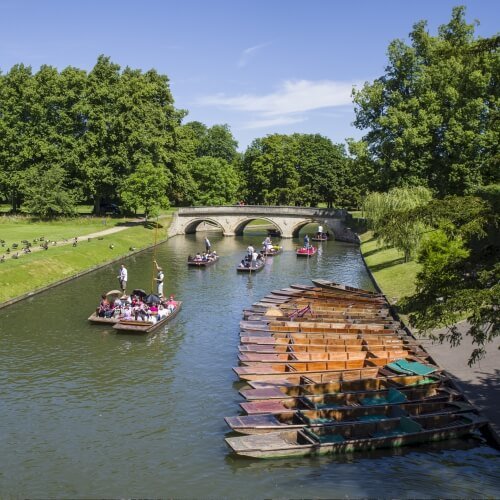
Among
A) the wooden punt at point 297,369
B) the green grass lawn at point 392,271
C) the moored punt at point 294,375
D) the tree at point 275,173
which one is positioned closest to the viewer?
the moored punt at point 294,375

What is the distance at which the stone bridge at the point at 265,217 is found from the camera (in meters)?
79.8

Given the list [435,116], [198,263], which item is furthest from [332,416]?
[435,116]

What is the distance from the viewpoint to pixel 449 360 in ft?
79.7

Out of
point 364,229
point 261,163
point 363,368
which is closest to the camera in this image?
point 363,368

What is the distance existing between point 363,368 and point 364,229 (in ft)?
180

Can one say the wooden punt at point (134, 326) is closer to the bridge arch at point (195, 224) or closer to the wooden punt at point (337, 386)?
the wooden punt at point (337, 386)

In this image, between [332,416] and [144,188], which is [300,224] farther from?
[332,416]

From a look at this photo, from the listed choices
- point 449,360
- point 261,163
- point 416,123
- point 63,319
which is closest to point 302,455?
point 449,360

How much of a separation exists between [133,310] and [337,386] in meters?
14.6

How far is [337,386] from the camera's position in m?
20.7

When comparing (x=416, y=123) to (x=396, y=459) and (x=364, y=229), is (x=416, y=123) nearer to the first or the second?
(x=364, y=229)

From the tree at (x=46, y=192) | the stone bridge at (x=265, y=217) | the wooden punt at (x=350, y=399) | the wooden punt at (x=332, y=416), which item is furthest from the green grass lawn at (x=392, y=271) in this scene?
the tree at (x=46, y=192)

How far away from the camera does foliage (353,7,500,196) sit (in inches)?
2345

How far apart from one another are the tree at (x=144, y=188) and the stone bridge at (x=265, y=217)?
25.9 ft
